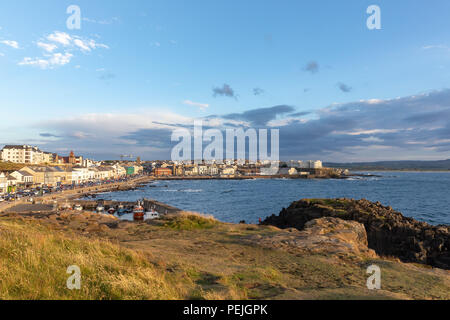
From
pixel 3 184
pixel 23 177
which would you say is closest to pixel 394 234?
pixel 3 184

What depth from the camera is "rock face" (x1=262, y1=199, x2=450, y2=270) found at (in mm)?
19384

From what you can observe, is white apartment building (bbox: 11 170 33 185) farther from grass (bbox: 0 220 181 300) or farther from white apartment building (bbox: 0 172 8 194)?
grass (bbox: 0 220 181 300)

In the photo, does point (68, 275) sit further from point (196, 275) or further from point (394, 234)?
point (394, 234)

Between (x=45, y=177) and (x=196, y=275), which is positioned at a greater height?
(x=196, y=275)

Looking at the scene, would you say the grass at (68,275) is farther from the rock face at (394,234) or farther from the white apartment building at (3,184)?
the white apartment building at (3,184)

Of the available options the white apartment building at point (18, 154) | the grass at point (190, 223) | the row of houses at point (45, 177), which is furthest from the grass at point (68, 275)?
the white apartment building at point (18, 154)

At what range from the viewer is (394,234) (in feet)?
74.6

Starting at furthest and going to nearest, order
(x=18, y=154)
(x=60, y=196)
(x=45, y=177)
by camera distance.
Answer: (x=18, y=154), (x=45, y=177), (x=60, y=196)

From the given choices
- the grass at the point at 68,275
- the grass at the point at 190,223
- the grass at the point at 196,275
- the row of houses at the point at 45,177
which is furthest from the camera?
the row of houses at the point at 45,177

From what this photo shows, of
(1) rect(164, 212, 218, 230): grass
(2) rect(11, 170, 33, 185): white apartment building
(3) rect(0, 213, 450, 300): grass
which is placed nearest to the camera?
(3) rect(0, 213, 450, 300): grass

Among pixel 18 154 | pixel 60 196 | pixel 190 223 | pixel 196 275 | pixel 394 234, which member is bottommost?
pixel 60 196

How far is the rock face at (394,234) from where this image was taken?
19.4 metres

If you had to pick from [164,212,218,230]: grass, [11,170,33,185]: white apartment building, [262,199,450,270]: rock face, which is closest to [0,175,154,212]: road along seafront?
[11,170,33,185]: white apartment building
